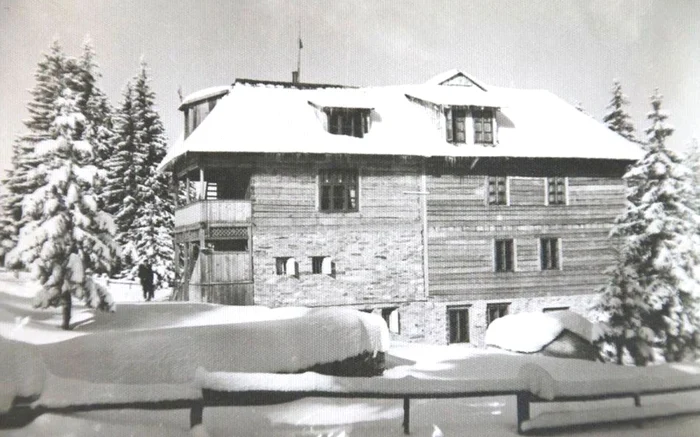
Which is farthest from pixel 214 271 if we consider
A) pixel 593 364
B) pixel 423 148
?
pixel 593 364

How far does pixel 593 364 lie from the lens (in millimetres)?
5566

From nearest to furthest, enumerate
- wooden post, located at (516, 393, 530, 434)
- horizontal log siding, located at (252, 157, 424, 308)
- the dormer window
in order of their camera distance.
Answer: wooden post, located at (516, 393, 530, 434) → horizontal log siding, located at (252, 157, 424, 308) → the dormer window

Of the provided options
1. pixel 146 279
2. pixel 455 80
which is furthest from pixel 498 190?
pixel 146 279

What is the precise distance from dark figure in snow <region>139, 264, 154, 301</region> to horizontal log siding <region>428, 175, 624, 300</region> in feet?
10.8

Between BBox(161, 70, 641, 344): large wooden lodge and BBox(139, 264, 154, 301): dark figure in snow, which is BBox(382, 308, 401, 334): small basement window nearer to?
BBox(161, 70, 641, 344): large wooden lodge

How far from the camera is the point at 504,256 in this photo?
244 inches

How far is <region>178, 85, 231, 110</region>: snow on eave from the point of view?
190 inches

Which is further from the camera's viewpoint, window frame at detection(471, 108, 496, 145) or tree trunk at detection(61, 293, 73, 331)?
window frame at detection(471, 108, 496, 145)

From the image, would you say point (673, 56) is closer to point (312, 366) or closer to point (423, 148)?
point (423, 148)

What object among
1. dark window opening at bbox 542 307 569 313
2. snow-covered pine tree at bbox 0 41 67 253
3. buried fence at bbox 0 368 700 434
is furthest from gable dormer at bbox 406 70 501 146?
snow-covered pine tree at bbox 0 41 67 253

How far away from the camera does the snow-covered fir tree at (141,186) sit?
4715 mm

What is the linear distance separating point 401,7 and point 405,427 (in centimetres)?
421

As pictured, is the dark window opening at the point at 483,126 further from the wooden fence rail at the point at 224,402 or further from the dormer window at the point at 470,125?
the wooden fence rail at the point at 224,402

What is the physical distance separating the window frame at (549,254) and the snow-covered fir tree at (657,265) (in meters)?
0.59
